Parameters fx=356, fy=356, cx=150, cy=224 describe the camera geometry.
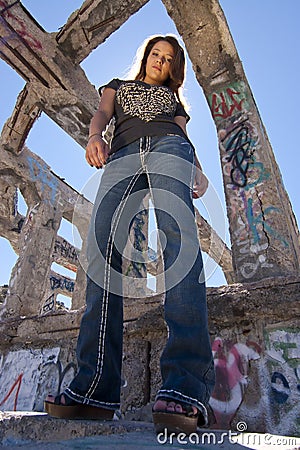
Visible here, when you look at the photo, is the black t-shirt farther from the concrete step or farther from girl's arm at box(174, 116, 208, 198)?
the concrete step

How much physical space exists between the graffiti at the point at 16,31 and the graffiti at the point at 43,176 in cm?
295

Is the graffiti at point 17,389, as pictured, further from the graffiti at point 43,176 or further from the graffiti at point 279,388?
the graffiti at point 43,176

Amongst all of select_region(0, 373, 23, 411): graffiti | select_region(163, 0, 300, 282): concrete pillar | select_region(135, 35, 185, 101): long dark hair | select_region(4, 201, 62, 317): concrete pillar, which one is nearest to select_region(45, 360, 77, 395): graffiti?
select_region(0, 373, 23, 411): graffiti

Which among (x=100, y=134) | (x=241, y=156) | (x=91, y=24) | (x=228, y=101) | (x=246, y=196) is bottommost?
(x=100, y=134)

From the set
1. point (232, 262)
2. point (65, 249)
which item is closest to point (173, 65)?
point (232, 262)

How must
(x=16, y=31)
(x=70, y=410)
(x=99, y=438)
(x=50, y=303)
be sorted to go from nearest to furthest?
(x=99, y=438) < (x=70, y=410) < (x=16, y=31) < (x=50, y=303)

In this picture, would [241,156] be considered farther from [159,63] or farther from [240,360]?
[240,360]

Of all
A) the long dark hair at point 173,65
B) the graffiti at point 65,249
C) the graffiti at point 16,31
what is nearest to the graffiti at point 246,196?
the long dark hair at point 173,65

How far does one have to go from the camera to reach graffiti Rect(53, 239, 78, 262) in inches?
450

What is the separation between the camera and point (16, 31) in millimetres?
5043

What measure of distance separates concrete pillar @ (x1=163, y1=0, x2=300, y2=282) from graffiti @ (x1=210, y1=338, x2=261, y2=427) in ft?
2.70

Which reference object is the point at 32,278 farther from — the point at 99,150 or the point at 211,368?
the point at 211,368

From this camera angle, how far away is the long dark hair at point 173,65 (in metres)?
1.98

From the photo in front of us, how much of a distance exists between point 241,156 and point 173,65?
1318mm
